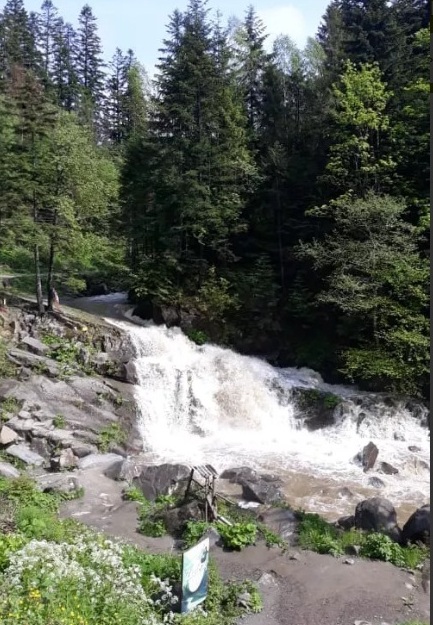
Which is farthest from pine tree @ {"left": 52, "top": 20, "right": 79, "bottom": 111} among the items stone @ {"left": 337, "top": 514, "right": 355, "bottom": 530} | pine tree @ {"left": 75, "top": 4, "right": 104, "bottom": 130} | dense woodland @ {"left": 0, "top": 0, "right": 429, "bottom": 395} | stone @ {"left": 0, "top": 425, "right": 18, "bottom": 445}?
stone @ {"left": 337, "top": 514, "right": 355, "bottom": 530}

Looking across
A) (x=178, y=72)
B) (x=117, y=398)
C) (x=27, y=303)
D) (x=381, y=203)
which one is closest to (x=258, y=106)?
(x=178, y=72)

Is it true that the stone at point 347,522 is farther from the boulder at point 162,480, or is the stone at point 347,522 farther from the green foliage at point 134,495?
the green foliage at point 134,495

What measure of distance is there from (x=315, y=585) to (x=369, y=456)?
26.1 ft

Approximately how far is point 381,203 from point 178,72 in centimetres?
1258

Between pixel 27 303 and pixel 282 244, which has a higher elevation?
pixel 282 244

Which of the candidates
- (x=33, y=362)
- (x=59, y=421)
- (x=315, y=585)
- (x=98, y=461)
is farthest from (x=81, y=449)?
(x=315, y=585)

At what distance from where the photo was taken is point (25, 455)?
52.4 ft

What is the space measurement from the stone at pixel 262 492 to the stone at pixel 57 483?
184 inches

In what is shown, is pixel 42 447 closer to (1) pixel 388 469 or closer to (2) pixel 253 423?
(2) pixel 253 423

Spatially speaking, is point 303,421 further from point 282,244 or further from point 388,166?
point 388,166

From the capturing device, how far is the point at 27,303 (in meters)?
23.8

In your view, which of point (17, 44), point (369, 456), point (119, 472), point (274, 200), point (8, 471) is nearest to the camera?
point (8, 471)

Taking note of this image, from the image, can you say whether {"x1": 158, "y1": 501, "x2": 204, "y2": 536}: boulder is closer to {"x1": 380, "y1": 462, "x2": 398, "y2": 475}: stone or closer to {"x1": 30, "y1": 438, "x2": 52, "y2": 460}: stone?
{"x1": 30, "y1": 438, "x2": 52, "y2": 460}: stone

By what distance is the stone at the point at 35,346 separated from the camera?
20.3 meters
